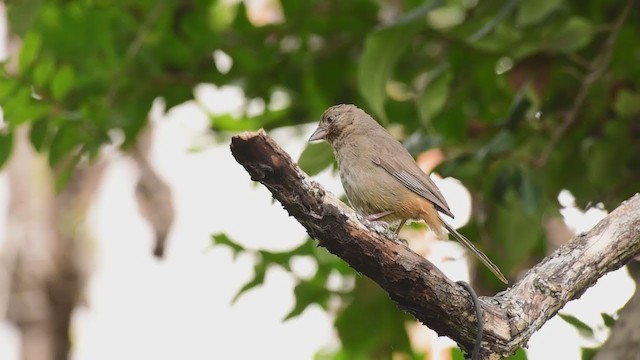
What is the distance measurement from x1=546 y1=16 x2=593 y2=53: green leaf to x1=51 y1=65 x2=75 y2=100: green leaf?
213 centimetres

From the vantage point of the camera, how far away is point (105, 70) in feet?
18.0

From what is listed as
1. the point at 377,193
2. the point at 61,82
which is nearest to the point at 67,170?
the point at 61,82

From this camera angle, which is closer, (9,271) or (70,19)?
(70,19)

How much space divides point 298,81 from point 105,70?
102 centimetres

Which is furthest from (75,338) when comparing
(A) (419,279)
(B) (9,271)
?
(A) (419,279)

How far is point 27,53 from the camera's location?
17.0ft

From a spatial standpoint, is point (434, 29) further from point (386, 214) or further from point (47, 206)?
point (47, 206)

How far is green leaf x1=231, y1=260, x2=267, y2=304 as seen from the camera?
5.54 metres

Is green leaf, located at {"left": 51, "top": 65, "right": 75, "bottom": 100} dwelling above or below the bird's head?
below

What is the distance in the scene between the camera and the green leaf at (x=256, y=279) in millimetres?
5543

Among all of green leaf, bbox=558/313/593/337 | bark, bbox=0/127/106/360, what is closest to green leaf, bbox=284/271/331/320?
green leaf, bbox=558/313/593/337

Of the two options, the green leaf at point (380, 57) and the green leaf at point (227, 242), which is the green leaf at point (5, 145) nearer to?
the green leaf at point (227, 242)

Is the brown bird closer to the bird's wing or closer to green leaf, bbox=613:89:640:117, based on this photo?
the bird's wing

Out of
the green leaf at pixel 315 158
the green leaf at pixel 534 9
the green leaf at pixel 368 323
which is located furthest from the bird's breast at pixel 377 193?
the green leaf at pixel 368 323
